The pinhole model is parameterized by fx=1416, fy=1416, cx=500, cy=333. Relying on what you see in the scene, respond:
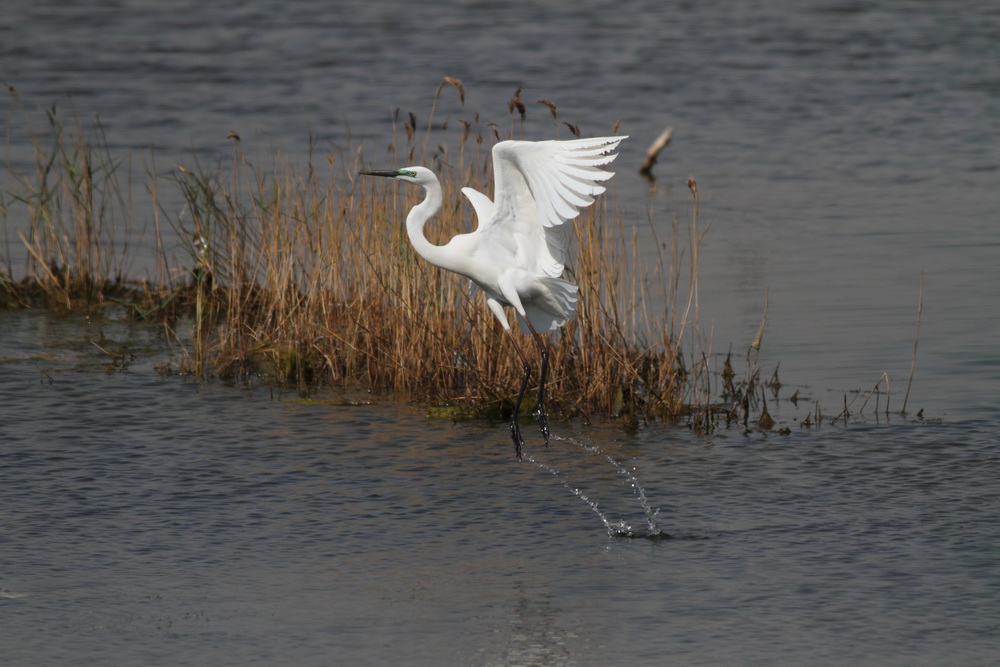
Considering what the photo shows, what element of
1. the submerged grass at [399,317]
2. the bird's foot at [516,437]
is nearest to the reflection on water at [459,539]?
the bird's foot at [516,437]

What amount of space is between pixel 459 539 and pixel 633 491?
3.00 feet

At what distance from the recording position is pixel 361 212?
7273 mm

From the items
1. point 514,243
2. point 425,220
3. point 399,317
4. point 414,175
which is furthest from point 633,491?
point 399,317

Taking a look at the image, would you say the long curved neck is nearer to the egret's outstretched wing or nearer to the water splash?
the egret's outstretched wing

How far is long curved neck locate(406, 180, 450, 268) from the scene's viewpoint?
5867 mm

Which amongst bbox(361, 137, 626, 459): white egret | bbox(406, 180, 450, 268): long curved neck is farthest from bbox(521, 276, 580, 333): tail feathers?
bbox(406, 180, 450, 268): long curved neck

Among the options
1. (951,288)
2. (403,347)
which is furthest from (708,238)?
(403,347)

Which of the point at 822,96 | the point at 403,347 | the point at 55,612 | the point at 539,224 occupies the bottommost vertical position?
the point at 55,612

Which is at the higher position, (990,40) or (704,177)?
(990,40)

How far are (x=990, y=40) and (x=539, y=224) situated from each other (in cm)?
1553

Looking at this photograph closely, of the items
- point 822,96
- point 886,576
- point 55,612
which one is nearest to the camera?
point 55,612

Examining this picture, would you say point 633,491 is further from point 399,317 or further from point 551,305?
point 399,317

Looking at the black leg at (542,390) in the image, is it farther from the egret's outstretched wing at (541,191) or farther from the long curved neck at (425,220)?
the long curved neck at (425,220)

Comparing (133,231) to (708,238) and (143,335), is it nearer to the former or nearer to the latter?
(143,335)
